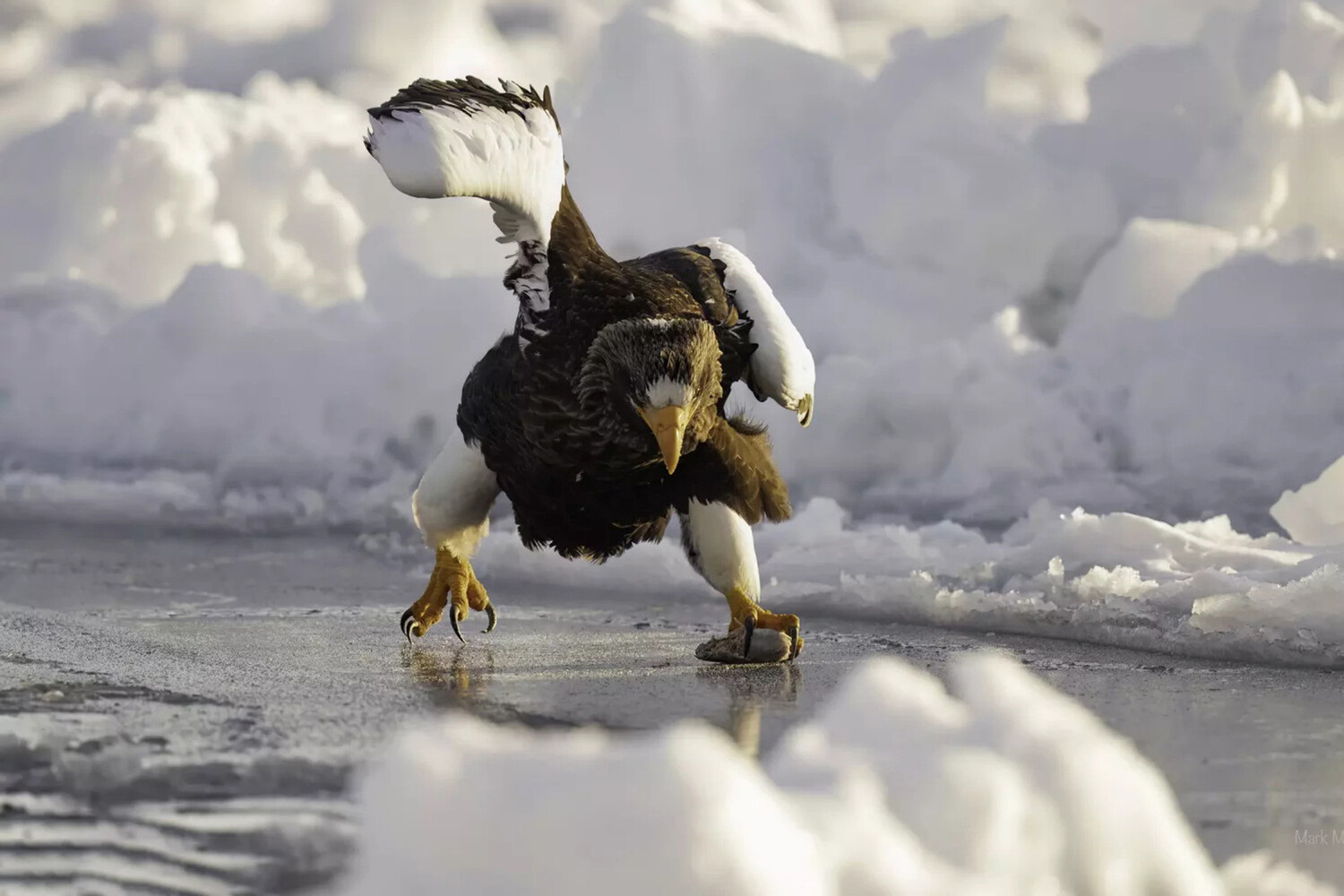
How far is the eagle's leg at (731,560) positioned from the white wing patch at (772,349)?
0.44 metres

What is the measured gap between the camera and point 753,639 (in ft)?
15.1

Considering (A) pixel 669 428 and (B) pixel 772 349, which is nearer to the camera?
(A) pixel 669 428

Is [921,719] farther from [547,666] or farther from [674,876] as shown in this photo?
[547,666]

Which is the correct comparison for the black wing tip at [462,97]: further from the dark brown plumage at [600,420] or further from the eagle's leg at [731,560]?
the eagle's leg at [731,560]

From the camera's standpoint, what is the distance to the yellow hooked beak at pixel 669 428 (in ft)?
13.4

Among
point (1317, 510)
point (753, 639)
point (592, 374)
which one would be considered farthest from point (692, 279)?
point (1317, 510)

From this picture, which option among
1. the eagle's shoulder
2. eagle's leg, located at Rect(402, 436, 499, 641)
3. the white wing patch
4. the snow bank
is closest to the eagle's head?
the eagle's shoulder

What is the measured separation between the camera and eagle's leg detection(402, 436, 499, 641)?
505cm

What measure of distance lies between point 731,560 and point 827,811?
9.15ft

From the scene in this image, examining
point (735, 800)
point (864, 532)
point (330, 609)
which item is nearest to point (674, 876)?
point (735, 800)

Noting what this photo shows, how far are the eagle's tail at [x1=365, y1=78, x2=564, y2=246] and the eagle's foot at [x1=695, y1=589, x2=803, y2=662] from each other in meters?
1.36

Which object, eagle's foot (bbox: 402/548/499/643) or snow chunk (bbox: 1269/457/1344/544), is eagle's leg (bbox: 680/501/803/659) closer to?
eagle's foot (bbox: 402/548/499/643)

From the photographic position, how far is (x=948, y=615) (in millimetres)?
5465

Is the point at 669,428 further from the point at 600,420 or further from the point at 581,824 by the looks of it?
the point at 581,824
